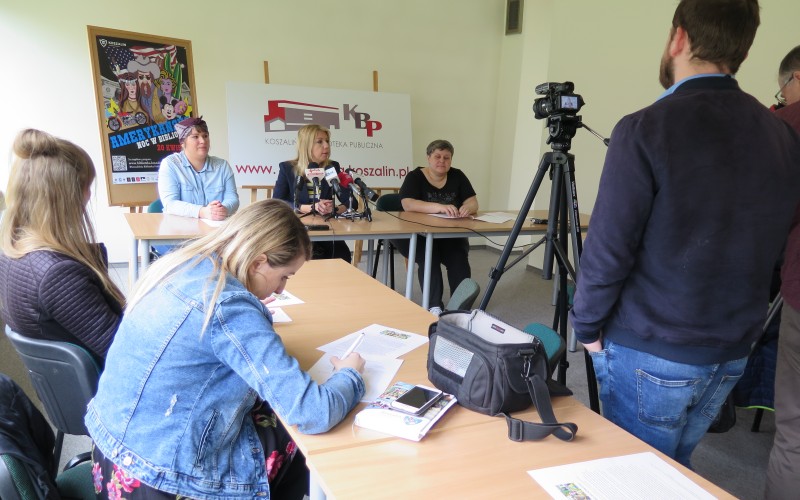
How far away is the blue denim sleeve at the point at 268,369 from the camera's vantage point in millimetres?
1018

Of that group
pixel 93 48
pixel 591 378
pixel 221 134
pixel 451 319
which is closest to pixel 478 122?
pixel 221 134

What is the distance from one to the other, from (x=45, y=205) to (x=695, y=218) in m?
1.62

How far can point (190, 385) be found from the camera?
1053 mm

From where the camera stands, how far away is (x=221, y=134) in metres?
4.83

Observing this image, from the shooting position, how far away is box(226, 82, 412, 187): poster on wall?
4.73 m

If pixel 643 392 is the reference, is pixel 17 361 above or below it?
below

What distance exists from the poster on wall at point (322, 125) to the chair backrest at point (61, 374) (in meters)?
3.54

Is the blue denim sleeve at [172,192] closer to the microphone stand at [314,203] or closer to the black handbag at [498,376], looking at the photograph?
the microphone stand at [314,203]

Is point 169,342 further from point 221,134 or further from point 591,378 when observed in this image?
point 221,134

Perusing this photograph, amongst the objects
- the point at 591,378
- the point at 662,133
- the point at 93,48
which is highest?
the point at 93,48

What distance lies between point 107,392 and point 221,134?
4.10 meters

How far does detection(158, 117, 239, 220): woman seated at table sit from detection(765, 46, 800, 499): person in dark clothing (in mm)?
2543

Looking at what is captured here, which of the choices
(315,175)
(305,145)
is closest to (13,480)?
(315,175)

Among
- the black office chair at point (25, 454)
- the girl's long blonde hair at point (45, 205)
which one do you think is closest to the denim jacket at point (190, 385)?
the black office chair at point (25, 454)
